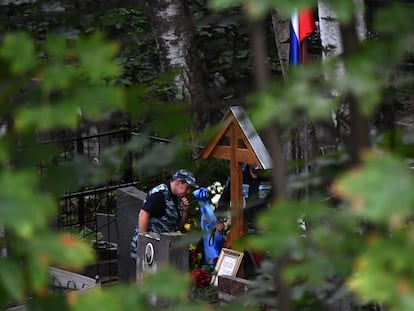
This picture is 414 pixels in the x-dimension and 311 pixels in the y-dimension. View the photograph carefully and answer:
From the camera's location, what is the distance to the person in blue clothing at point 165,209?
736cm

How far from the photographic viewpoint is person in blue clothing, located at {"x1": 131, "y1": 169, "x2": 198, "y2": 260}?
7.36 meters

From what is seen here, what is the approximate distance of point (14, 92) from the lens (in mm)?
1274

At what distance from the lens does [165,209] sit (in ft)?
24.6

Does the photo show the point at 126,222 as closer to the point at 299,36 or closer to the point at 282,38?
the point at 282,38

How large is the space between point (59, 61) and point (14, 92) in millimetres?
147

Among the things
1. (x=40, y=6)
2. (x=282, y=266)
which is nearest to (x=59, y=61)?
(x=282, y=266)

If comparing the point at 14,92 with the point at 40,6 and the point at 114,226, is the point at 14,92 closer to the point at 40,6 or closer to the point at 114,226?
the point at 40,6

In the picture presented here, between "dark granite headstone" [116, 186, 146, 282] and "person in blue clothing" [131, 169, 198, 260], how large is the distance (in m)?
0.52

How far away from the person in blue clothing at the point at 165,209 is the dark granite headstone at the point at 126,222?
1.72 feet

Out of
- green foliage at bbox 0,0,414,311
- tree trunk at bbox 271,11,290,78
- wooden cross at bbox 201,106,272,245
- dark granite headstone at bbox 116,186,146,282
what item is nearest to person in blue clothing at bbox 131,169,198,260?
dark granite headstone at bbox 116,186,146,282

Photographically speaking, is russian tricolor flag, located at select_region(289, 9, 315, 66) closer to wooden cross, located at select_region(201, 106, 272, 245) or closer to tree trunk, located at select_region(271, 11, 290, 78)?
wooden cross, located at select_region(201, 106, 272, 245)

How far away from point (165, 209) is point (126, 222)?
99cm

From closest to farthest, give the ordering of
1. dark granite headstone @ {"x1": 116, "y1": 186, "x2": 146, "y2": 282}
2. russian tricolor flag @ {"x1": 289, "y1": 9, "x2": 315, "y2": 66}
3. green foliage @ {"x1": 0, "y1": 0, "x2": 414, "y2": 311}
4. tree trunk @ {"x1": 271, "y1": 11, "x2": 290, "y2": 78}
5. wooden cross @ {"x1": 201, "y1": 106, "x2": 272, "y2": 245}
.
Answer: green foliage @ {"x1": 0, "y1": 0, "x2": 414, "y2": 311}, russian tricolor flag @ {"x1": 289, "y1": 9, "x2": 315, "y2": 66}, wooden cross @ {"x1": 201, "y1": 106, "x2": 272, "y2": 245}, tree trunk @ {"x1": 271, "y1": 11, "x2": 290, "y2": 78}, dark granite headstone @ {"x1": 116, "y1": 186, "x2": 146, "y2": 282}

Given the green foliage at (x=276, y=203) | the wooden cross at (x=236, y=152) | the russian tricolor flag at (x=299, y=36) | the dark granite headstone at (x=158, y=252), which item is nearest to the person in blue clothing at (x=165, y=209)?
the dark granite headstone at (x=158, y=252)
